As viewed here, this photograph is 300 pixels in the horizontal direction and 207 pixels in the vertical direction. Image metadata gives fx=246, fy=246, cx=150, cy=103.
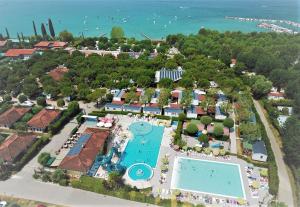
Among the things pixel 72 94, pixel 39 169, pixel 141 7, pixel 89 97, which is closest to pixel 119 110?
pixel 89 97

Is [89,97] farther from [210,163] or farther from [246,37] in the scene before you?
[246,37]

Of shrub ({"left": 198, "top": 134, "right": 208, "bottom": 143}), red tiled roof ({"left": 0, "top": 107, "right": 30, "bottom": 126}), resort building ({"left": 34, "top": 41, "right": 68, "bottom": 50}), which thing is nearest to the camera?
shrub ({"left": 198, "top": 134, "right": 208, "bottom": 143})

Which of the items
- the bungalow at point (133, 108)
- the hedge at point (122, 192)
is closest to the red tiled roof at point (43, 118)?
the bungalow at point (133, 108)

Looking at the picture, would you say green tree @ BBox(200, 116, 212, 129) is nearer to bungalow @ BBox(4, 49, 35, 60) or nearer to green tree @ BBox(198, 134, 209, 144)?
green tree @ BBox(198, 134, 209, 144)

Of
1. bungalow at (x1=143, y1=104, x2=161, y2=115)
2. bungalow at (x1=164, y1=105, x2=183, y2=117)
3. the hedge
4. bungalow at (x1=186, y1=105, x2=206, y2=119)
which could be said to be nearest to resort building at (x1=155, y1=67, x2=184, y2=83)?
bungalow at (x1=164, y1=105, x2=183, y2=117)

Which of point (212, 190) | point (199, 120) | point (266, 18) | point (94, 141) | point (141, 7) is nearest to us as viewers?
point (212, 190)

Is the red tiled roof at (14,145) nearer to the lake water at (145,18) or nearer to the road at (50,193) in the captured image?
the road at (50,193)

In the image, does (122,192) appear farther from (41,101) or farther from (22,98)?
(22,98)
